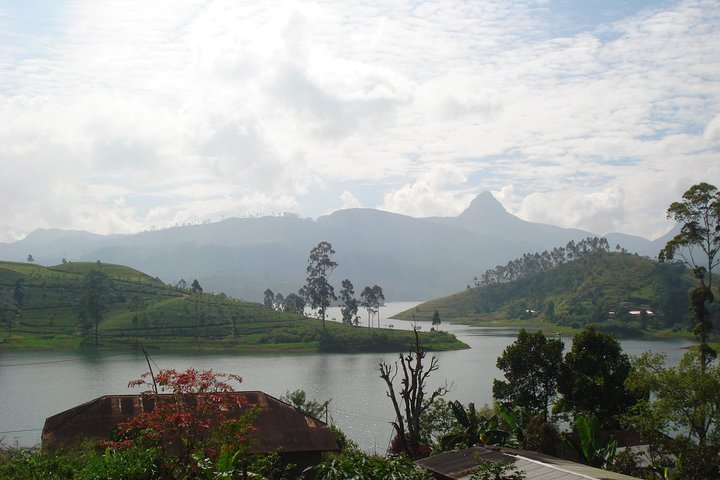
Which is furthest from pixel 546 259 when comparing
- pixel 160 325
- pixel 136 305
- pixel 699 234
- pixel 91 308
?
pixel 699 234

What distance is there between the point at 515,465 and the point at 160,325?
93344mm

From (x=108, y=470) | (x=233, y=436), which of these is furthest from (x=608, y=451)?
(x=108, y=470)

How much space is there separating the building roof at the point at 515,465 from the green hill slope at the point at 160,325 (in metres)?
76.5

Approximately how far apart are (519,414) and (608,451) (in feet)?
24.2

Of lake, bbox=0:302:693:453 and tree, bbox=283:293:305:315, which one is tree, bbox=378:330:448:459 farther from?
tree, bbox=283:293:305:315

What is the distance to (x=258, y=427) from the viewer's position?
73.1 feet

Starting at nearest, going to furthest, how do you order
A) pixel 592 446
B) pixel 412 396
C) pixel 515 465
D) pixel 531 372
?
1. pixel 515 465
2. pixel 592 446
3. pixel 412 396
4. pixel 531 372

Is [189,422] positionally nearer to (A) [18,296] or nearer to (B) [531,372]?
(B) [531,372]

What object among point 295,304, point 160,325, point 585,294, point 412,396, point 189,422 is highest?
point 585,294

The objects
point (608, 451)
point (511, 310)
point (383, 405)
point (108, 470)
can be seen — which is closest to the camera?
point (108, 470)

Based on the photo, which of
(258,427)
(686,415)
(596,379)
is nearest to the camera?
(686,415)

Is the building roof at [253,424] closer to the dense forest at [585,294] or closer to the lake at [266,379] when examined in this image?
the lake at [266,379]

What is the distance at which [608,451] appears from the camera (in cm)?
2109

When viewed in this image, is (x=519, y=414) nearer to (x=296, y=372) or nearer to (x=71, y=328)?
(x=296, y=372)
